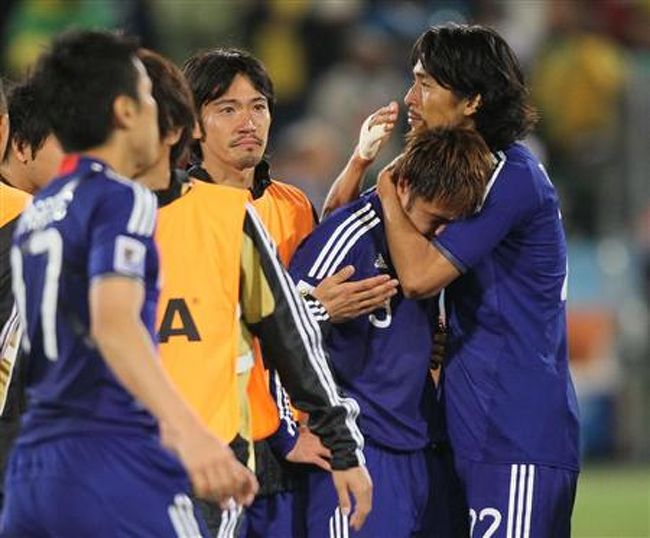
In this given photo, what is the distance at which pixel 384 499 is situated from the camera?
6.06 m

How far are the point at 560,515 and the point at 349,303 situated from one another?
106 cm

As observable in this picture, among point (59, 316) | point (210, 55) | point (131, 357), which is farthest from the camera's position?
point (210, 55)

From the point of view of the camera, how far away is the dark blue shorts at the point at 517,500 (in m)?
6.00

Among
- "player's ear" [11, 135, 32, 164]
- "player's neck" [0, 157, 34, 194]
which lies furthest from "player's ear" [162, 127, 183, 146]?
"player's neck" [0, 157, 34, 194]

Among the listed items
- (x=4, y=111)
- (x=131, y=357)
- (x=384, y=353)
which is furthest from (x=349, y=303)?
(x=131, y=357)

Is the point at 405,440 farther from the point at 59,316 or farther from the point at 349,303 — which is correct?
the point at 59,316

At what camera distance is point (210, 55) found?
6.51 meters

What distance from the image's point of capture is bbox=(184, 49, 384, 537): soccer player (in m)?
5.98

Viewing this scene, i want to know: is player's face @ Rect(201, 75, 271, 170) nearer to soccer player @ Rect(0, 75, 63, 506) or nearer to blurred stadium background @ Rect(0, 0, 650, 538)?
soccer player @ Rect(0, 75, 63, 506)

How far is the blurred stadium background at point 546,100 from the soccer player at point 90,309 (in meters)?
10.2

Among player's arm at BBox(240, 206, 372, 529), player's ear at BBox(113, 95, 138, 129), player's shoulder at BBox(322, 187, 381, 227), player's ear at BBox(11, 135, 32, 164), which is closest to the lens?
player's ear at BBox(113, 95, 138, 129)

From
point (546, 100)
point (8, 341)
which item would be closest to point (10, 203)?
point (8, 341)

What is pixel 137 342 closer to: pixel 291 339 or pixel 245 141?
pixel 291 339

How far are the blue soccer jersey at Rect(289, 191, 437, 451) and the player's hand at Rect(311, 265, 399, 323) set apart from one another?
9cm
